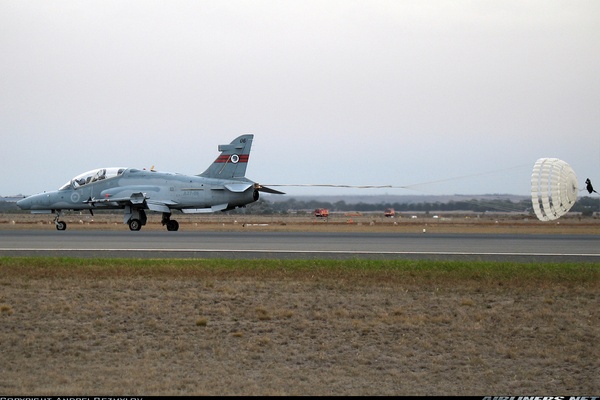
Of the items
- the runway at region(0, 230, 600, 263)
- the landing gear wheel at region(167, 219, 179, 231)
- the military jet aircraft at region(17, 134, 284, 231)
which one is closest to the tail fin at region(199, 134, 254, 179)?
the military jet aircraft at region(17, 134, 284, 231)

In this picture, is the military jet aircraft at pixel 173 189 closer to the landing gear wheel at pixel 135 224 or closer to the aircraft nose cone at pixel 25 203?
the landing gear wheel at pixel 135 224

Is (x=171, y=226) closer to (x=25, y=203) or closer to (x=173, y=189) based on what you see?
(x=173, y=189)

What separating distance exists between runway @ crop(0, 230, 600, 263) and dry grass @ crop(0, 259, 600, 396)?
4092 millimetres

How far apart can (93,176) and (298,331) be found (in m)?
29.6

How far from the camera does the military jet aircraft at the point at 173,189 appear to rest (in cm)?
3850

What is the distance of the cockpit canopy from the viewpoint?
3981cm

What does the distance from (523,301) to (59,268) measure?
35.7 feet

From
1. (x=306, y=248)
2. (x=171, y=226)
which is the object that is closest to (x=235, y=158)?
(x=171, y=226)

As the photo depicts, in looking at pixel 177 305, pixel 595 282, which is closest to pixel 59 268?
pixel 177 305

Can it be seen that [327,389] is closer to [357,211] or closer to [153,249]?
[153,249]

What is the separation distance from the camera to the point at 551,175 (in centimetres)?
3203

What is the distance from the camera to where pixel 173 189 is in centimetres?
3906

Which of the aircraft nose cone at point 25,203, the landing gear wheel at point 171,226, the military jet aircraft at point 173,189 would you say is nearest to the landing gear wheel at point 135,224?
the military jet aircraft at point 173,189

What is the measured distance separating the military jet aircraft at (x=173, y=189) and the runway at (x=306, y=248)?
698cm
